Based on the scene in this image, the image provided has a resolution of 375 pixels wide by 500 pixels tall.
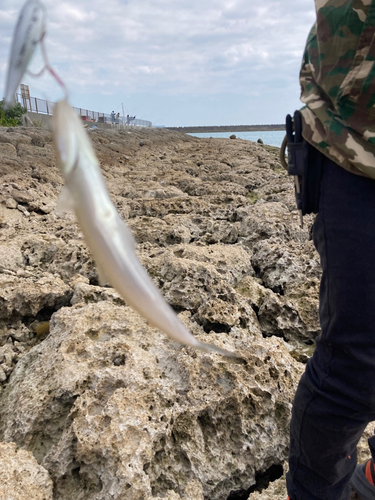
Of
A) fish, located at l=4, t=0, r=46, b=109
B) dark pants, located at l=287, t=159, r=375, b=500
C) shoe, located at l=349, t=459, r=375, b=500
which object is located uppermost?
fish, located at l=4, t=0, r=46, b=109

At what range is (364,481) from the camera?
1.28 metres

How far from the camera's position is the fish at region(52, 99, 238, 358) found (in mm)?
450

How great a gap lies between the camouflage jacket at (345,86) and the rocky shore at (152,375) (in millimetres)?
802

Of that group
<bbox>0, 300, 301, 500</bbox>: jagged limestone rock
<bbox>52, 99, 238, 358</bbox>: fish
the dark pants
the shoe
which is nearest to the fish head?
<bbox>52, 99, 238, 358</bbox>: fish

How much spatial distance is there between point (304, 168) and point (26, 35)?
882 millimetres

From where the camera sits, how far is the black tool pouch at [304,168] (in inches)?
43.8

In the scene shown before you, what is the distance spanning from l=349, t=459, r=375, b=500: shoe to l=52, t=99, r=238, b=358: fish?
4.02ft

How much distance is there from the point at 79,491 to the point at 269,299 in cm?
143

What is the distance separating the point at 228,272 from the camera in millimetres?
2570

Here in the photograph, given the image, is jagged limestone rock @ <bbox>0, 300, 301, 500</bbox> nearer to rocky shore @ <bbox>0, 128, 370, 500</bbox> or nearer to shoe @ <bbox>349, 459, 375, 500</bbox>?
rocky shore @ <bbox>0, 128, 370, 500</bbox>

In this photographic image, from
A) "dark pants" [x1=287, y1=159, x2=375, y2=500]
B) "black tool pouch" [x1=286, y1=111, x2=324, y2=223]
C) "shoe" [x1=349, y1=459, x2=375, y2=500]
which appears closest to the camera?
"dark pants" [x1=287, y1=159, x2=375, y2=500]

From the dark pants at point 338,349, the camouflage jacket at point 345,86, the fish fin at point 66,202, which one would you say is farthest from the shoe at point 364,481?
the fish fin at point 66,202

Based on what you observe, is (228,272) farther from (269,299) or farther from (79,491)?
(79,491)

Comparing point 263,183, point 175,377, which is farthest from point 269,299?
point 263,183
